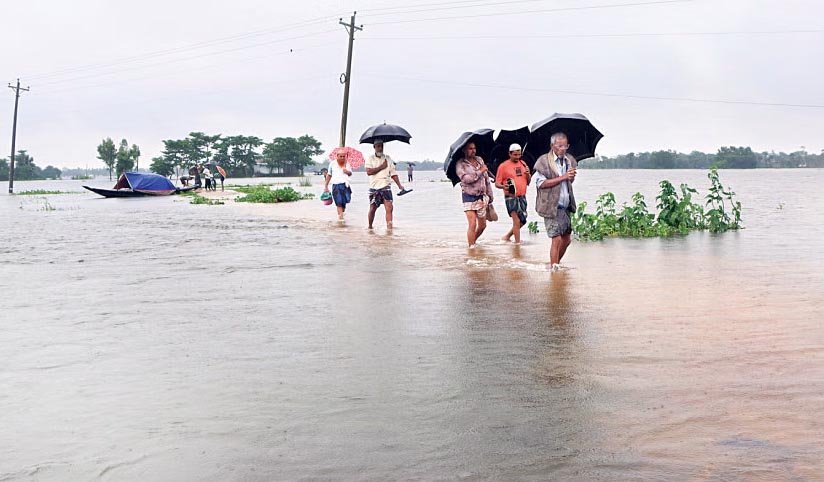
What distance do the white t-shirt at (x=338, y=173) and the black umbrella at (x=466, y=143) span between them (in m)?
6.43

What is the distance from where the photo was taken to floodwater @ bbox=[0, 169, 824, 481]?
3.78m

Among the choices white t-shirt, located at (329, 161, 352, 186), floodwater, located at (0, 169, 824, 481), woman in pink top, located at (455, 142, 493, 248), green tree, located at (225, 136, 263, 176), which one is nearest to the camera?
floodwater, located at (0, 169, 824, 481)

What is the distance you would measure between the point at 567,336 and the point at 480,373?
1.49 m

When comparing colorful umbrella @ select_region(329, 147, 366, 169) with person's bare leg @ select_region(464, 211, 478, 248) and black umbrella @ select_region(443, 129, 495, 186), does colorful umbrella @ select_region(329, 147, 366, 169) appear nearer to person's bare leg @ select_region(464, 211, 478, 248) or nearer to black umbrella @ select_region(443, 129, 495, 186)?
black umbrella @ select_region(443, 129, 495, 186)

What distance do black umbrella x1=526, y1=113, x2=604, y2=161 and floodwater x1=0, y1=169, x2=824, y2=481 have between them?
2.02 meters

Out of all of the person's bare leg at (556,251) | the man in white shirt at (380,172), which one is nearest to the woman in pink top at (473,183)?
the person's bare leg at (556,251)

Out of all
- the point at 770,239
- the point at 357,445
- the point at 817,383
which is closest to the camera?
the point at 357,445

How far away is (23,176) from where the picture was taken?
5576 inches

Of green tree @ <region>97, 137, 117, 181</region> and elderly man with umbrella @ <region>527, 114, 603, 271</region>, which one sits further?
green tree @ <region>97, 137, 117, 181</region>

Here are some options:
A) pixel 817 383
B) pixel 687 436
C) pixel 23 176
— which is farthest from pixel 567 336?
pixel 23 176

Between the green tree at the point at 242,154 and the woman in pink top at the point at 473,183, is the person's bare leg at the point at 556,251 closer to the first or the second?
the woman in pink top at the point at 473,183

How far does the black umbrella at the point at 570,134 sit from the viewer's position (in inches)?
452

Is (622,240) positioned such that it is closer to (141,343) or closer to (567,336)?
(567,336)

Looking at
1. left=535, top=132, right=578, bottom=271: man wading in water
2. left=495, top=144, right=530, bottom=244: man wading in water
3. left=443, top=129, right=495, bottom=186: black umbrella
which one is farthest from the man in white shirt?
left=535, top=132, right=578, bottom=271: man wading in water
